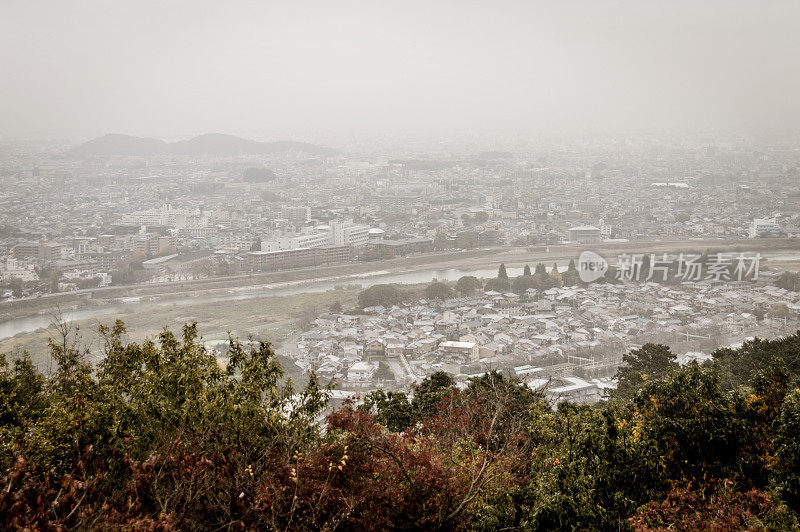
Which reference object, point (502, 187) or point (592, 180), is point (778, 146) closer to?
point (592, 180)

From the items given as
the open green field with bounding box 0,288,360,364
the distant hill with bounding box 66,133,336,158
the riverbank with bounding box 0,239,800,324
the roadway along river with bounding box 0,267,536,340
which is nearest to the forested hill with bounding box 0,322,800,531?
the open green field with bounding box 0,288,360,364

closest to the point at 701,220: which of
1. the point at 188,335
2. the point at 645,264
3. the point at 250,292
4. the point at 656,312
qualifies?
the point at 645,264

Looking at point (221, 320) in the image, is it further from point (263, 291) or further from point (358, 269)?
point (358, 269)

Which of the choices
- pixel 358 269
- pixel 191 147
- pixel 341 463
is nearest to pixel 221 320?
pixel 358 269

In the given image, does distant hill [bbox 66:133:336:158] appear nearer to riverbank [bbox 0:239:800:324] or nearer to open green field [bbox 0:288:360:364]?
riverbank [bbox 0:239:800:324]

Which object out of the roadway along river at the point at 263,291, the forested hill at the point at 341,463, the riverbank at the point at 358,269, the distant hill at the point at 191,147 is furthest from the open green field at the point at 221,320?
the distant hill at the point at 191,147
